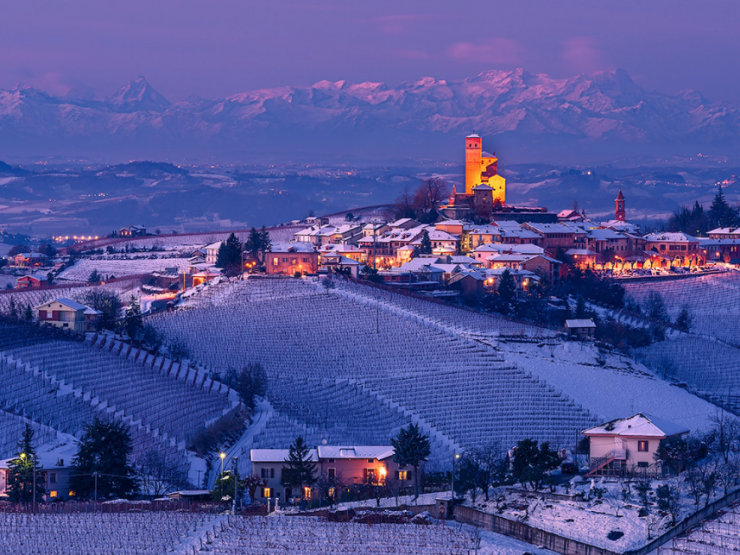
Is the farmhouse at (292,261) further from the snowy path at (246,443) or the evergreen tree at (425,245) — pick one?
the snowy path at (246,443)

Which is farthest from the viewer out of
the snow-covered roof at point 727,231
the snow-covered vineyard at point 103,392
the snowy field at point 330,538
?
the snow-covered roof at point 727,231

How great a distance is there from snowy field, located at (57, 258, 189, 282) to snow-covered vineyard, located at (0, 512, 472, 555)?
55099mm

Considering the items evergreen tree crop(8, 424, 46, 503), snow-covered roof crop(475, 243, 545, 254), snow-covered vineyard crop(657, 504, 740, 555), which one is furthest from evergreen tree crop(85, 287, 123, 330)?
snow-covered vineyard crop(657, 504, 740, 555)

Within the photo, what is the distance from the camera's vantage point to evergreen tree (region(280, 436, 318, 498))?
137 ft

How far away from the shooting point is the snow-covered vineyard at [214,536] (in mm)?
33812

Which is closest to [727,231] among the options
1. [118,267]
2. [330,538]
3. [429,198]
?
[429,198]

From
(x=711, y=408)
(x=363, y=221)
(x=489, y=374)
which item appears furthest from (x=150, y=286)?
(x=711, y=408)

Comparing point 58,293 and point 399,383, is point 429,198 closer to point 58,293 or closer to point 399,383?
point 58,293

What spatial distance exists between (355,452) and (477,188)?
183 ft

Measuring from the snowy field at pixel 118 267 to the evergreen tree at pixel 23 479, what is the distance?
49.8 meters

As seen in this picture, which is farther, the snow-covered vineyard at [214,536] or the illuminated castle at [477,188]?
the illuminated castle at [477,188]

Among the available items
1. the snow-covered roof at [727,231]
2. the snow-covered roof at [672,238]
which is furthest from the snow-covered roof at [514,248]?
the snow-covered roof at [727,231]

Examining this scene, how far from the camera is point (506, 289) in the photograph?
75.9 meters

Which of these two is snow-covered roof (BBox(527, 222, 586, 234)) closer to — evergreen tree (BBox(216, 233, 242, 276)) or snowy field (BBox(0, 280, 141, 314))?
evergreen tree (BBox(216, 233, 242, 276))
